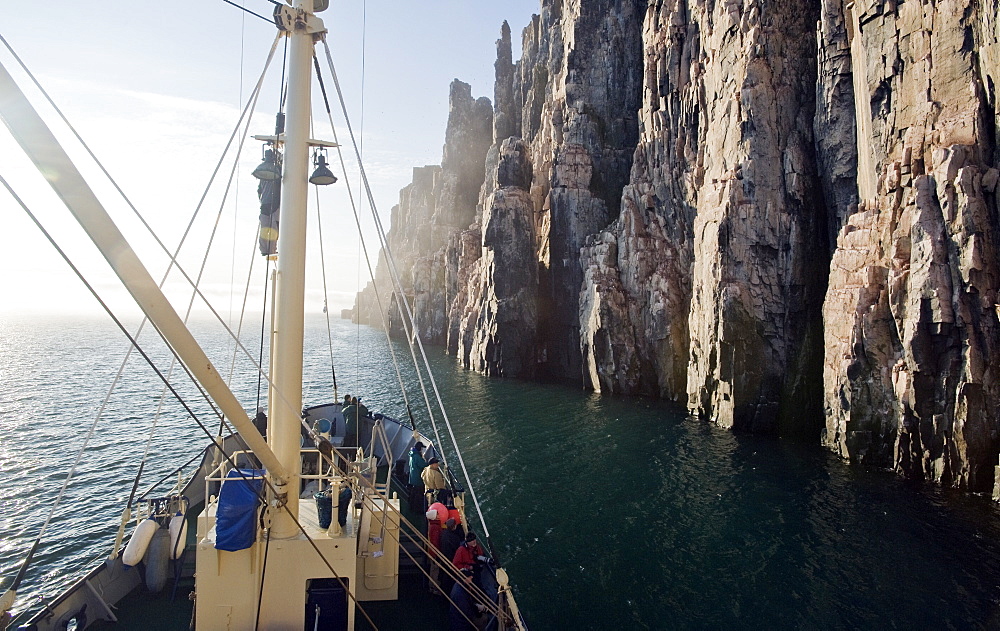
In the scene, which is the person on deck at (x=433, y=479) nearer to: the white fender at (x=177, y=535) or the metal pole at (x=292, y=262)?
the white fender at (x=177, y=535)

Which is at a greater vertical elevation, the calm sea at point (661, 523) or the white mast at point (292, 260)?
the white mast at point (292, 260)

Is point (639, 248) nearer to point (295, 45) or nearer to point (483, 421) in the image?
point (483, 421)

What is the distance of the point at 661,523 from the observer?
734 inches

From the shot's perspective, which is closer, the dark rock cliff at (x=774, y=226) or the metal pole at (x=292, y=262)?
the metal pole at (x=292, y=262)

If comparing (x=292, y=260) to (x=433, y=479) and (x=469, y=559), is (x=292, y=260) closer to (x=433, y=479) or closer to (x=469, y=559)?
(x=469, y=559)

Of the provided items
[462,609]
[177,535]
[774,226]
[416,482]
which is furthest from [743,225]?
[177,535]

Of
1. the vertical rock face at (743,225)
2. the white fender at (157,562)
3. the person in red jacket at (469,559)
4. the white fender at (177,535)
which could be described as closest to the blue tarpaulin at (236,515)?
the white fender at (177,535)

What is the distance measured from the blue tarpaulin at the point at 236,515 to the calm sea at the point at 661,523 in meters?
8.24

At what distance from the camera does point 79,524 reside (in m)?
18.0

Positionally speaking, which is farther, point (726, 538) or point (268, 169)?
point (726, 538)

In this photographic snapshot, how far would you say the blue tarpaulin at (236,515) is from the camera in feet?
23.6

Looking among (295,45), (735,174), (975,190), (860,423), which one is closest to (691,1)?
(735,174)

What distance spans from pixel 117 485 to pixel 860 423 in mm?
33507

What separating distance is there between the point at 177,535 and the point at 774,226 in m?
32.7
